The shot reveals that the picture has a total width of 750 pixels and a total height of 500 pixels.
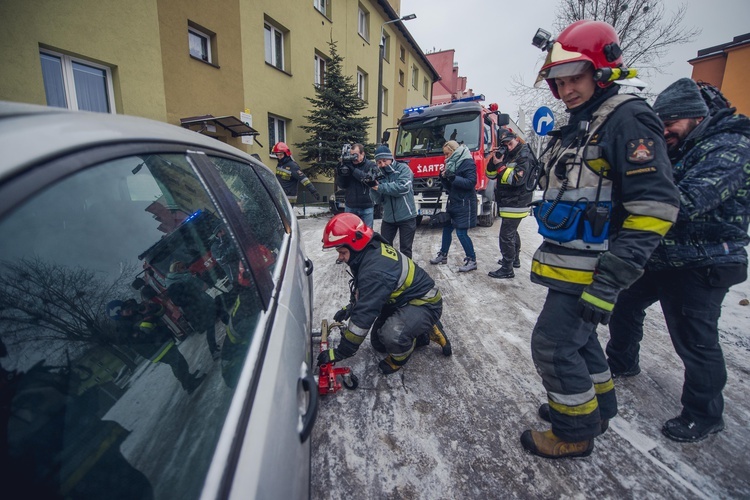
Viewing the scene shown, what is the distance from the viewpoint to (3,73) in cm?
493

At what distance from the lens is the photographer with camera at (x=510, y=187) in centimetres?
454

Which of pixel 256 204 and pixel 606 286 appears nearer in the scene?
pixel 606 286

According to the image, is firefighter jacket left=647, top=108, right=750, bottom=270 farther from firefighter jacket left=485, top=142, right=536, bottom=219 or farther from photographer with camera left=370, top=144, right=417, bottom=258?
photographer with camera left=370, top=144, right=417, bottom=258

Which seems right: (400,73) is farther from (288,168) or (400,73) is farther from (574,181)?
(574,181)

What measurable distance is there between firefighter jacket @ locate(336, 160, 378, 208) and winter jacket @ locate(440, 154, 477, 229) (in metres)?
1.14

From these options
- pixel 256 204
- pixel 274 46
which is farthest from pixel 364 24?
pixel 256 204

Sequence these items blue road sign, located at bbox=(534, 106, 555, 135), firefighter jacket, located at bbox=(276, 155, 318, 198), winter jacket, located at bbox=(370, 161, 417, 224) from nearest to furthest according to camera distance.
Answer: winter jacket, located at bbox=(370, 161, 417, 224) < firefighter jacket, located at bbox=(276, 155, 318, 198) < blue road sign, located at bbox=(534, 106, 555, 135)

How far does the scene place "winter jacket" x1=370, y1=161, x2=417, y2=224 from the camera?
4.52 metres

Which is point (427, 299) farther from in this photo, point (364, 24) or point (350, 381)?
point (364, 24)

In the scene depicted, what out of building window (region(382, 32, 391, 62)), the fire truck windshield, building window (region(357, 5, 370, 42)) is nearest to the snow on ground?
the fire truck windshield

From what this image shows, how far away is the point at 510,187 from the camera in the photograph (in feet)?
15.0

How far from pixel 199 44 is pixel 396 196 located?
24.1 ft

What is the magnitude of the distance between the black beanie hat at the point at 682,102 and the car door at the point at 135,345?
2.36m

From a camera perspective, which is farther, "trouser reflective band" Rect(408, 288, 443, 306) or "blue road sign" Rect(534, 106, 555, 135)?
"blue road sign" Rect(534, 106, 555, 135)
